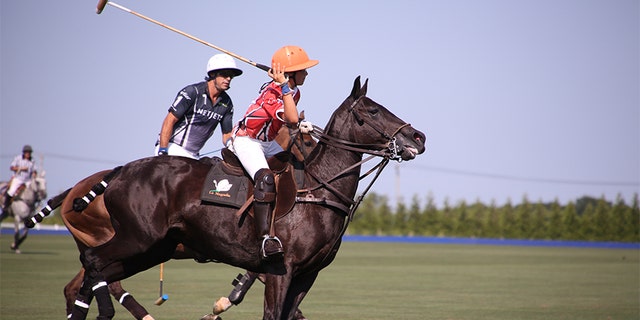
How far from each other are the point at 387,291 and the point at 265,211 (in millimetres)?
9990

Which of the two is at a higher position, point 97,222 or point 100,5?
point 100,5

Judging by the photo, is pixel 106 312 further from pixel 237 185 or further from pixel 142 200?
pixel 237 185

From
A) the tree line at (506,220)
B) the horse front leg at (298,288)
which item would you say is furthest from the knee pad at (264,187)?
the tree line at (506,220)

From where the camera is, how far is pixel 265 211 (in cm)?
838

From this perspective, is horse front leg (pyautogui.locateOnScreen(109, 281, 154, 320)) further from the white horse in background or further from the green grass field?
the white horse in background

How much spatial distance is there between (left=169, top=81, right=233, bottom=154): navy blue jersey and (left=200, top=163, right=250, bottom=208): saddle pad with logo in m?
1.19

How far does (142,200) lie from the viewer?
8742mm

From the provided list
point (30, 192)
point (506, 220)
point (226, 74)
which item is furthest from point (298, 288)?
point (506, 220)

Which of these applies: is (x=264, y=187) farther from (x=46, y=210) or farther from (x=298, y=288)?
(x=46, y=210)

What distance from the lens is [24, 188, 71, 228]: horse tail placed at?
31.6 ft

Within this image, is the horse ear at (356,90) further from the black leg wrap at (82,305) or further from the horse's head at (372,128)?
the black leg wrap at (82,305)

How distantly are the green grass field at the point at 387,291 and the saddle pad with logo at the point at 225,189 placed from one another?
4380mm

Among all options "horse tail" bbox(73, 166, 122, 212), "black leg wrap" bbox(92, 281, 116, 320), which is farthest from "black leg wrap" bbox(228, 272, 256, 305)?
"horse tail" bbox(73, 166, 122, 212)

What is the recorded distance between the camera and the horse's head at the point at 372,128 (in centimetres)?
864
